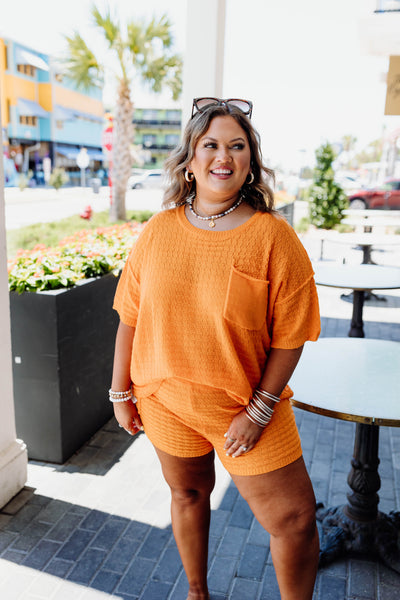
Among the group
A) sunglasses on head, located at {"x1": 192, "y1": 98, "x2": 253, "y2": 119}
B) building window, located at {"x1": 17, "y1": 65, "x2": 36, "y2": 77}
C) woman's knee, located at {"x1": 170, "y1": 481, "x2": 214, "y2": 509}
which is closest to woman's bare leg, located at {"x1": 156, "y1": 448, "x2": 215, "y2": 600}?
woman's knee, located at {"x1": 170, "y1": 481, "x2": 214, "y2": 509}

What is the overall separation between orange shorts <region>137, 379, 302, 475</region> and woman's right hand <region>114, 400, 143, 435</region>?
13cm

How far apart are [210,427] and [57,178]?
1338 centimetres

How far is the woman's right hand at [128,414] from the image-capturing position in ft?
5.46

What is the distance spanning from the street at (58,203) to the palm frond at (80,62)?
254 centimetres

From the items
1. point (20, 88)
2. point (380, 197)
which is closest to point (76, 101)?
point (20, 88)

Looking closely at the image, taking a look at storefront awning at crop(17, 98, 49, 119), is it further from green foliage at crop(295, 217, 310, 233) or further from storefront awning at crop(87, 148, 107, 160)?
green foliage at crop(295, 217, 310, 233)

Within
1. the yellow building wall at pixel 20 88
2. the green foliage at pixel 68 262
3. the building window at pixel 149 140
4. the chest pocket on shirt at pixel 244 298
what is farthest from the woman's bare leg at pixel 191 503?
Result: the building window at pixel 149 140

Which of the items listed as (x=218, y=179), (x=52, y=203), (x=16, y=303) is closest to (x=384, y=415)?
(x=218, y=179)

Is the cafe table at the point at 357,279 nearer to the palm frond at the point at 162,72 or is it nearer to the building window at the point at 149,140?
the palm frond at the point at 162,72

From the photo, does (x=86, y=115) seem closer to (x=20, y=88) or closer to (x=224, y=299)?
(x=20, y=88)

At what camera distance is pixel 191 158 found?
149cm

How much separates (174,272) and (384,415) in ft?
2.73

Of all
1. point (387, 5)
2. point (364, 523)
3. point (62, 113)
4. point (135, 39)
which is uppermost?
point (135, 39)

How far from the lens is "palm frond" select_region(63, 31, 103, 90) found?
408 inches
